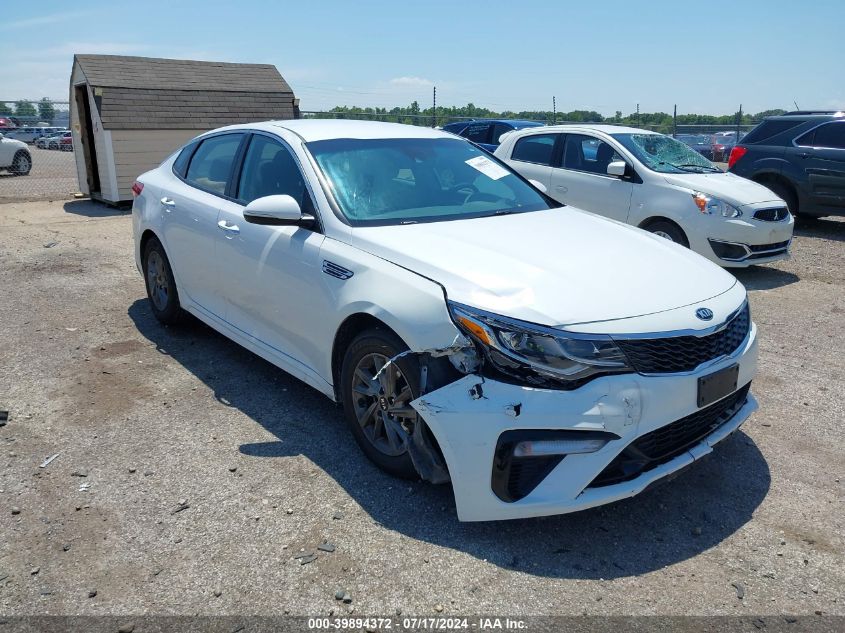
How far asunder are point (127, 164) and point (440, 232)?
10697 mm

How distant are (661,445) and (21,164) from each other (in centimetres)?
2237

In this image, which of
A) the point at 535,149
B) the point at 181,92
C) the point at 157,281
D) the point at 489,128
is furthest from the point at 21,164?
the point at 157,281

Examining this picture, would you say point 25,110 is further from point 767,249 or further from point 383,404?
point 383,404

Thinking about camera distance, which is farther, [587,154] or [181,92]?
[181,92]

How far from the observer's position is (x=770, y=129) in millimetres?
11211

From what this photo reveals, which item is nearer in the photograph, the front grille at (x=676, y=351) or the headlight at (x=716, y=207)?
the front grille at (x=676, y=351)

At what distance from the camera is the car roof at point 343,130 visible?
4.61m

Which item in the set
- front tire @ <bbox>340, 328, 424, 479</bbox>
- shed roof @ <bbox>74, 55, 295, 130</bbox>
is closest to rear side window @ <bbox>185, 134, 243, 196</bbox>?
front tire @ <bbox>340, 328, 424, 479</bbox>

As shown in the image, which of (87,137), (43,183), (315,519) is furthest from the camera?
(43,183)

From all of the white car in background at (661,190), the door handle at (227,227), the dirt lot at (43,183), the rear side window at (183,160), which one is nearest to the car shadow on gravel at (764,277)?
the white car in background at (661,190)

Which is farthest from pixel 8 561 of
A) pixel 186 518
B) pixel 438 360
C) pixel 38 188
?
pixel 38 188

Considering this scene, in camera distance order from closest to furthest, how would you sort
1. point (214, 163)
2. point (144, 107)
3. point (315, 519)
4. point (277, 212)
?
1. point (315, 519)
2. point (277, 212)
3. point (214, 163)
4. point (144, 107)

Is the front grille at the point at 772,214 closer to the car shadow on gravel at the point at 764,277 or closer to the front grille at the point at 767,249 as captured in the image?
the front grille at the point at 767,249

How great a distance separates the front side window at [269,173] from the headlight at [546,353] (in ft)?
5.48
